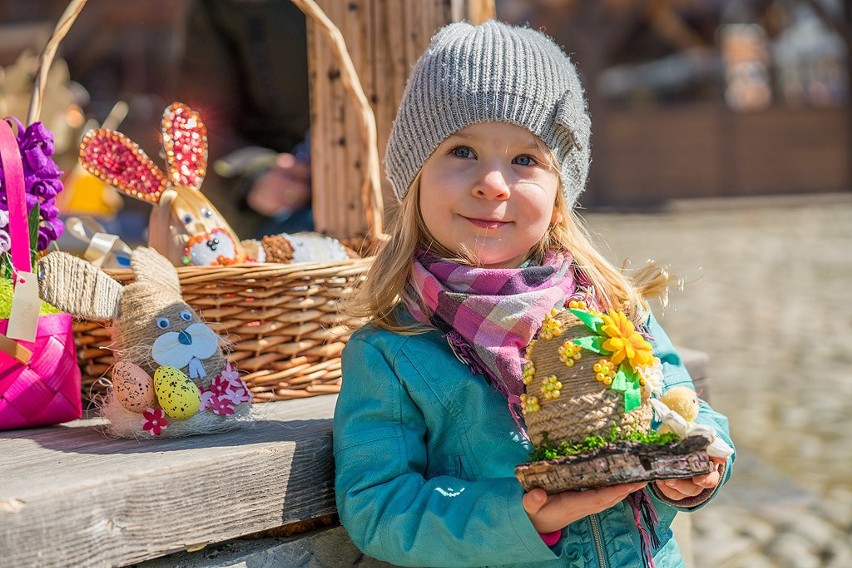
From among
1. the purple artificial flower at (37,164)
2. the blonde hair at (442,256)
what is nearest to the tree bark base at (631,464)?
the blonde hair at (442,256)

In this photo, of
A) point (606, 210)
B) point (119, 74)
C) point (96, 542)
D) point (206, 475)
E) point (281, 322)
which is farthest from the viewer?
point (606, 210)

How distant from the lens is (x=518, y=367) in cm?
139

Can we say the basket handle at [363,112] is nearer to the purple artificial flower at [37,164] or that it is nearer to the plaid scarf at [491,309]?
the plaid scarf at [491,309]

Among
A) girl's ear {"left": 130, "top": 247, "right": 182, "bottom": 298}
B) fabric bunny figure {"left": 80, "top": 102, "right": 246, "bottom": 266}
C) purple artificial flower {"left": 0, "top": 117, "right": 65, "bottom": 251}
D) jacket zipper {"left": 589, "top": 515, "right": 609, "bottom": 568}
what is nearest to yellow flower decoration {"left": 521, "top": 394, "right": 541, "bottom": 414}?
jacket zipper {"left": 589, "top": 515, "right": 609, "bottom": 568}

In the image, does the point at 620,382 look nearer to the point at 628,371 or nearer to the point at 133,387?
the point at 628,371

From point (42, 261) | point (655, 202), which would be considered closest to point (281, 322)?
point (42, 261)

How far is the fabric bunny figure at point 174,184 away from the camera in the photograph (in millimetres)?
1787

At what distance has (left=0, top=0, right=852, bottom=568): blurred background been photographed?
3.26 metres

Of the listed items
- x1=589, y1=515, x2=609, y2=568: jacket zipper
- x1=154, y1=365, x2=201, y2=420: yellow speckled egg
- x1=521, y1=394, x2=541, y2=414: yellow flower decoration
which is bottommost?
x1=589, y1=515, x2=609, y2=568: jacket zipper

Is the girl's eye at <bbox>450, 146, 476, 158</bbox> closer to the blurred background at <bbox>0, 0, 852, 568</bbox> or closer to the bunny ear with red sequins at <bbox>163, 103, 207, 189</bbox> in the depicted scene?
the blurred background at <bbox>0, 0, 852, 568</bbox>

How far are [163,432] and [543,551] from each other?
60 cm

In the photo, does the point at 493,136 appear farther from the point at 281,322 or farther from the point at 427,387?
the point at 281,322

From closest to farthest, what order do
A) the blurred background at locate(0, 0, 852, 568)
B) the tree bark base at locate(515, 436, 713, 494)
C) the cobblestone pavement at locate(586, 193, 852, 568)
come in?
the tree bark base at locate(515, 436, 713, 494), the cobblestone pavement at locate(586, 193, 852, 568), the blurred background at locate(0, 0, 852, 568)

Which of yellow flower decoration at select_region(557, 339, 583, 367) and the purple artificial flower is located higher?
the purple artificial flower
